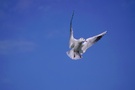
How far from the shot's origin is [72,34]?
1177 centimetres

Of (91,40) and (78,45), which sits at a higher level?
(91,40)

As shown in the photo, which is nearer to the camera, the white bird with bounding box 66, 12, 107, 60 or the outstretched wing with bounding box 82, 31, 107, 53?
the white bird with bounding box 66, 12, 107, 60

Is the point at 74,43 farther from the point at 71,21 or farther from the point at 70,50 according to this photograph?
the point at 71,21

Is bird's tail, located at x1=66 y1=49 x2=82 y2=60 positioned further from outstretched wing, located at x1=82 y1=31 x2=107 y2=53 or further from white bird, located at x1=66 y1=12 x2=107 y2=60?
outstretched wing, located at x1=82 y1=31 x2=107 y2=53

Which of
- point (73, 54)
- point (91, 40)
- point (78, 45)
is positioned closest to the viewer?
point (73, 54)

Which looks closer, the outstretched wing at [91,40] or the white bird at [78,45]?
the white bird at [78,45]

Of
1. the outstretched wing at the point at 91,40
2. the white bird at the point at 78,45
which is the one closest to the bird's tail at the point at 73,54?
the white bird at the point at 78,45

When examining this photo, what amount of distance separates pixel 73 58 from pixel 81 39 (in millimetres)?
1032

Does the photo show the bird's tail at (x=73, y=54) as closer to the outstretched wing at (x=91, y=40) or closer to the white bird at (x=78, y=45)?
the white bird at (x=78, y=45)

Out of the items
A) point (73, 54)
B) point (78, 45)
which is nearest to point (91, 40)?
point (78, 45)

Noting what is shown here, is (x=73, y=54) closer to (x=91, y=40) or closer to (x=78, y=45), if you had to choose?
(x=78, y=45)

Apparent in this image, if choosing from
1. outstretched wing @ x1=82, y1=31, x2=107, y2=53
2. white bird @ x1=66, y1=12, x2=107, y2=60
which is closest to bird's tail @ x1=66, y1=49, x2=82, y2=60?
white bird @ x1=66, y1=12, x2=107, y2=60

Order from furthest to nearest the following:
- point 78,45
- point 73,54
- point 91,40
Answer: point 91,40 < point 78,45 < point 73,54

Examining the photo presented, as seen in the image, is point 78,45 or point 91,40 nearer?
point 78,45
